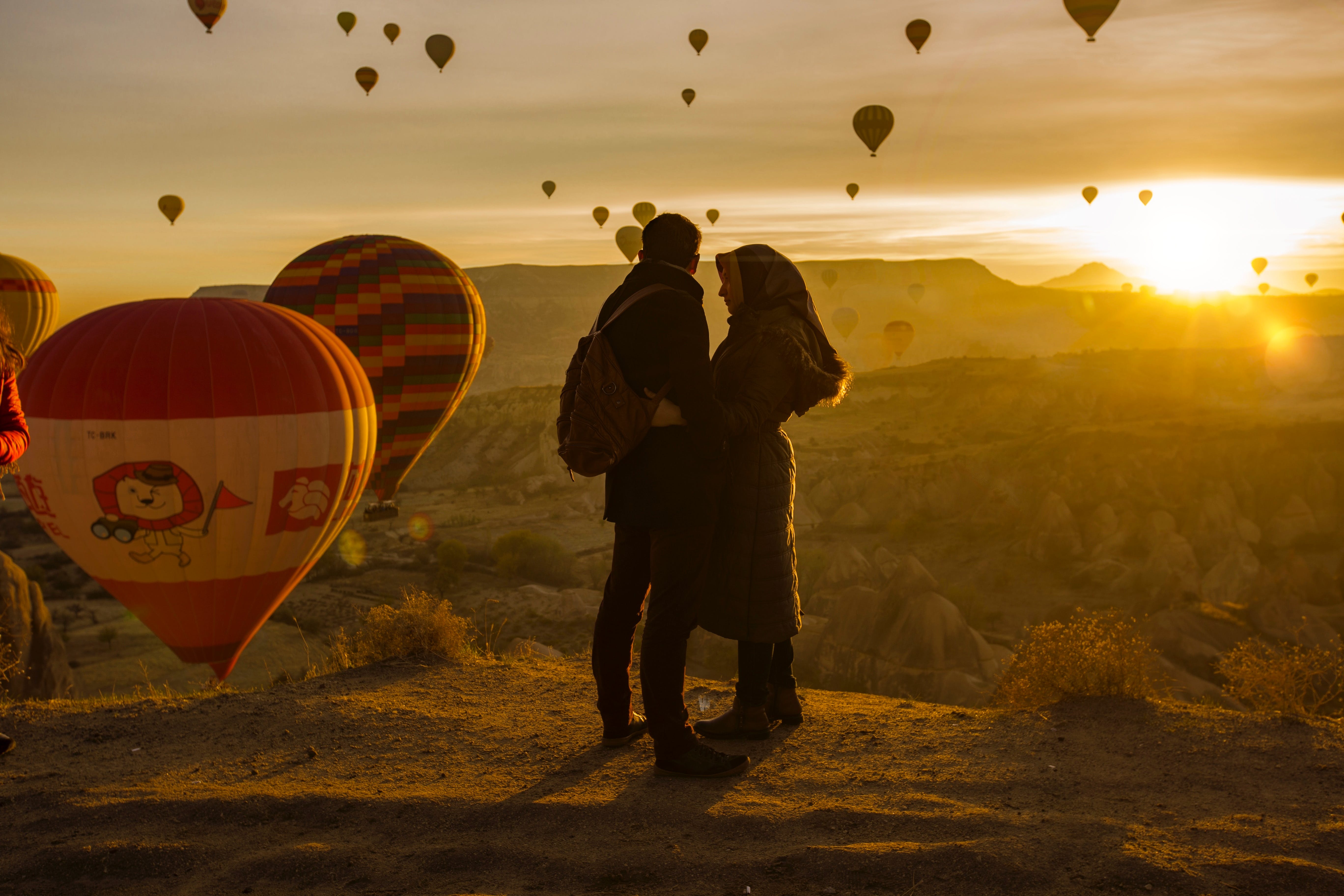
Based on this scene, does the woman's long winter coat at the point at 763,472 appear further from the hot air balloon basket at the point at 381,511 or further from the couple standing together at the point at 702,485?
the hot air balloon basket at the point at 381,511

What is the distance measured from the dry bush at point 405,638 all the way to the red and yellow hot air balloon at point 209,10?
937 inches

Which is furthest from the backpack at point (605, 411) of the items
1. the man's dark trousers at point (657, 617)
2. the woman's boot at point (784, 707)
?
the woman's boot at point (784, 707)

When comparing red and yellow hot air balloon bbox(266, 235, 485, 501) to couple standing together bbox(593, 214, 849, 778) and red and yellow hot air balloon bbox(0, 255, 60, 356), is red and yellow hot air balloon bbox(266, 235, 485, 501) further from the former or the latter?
red and yellow hot air balloon bbox(0, 255, 60, 356)

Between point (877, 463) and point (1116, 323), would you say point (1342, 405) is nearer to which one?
point (877, 463)

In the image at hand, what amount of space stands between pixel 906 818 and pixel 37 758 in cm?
340

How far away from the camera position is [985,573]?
2842 cm

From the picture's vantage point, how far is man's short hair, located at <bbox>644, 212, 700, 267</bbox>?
10.3 feet

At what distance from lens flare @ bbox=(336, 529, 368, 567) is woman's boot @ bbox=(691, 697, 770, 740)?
26.0 m

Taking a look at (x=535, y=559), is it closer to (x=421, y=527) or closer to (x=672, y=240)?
(x=421, y=527)

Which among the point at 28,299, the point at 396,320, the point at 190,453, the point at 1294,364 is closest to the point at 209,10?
the point at 28,299

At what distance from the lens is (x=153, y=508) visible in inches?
245

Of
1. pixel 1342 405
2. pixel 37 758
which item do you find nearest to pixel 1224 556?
pixel 1342 405

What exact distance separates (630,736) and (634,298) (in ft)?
5.80

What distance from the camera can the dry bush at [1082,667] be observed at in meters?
4.21
